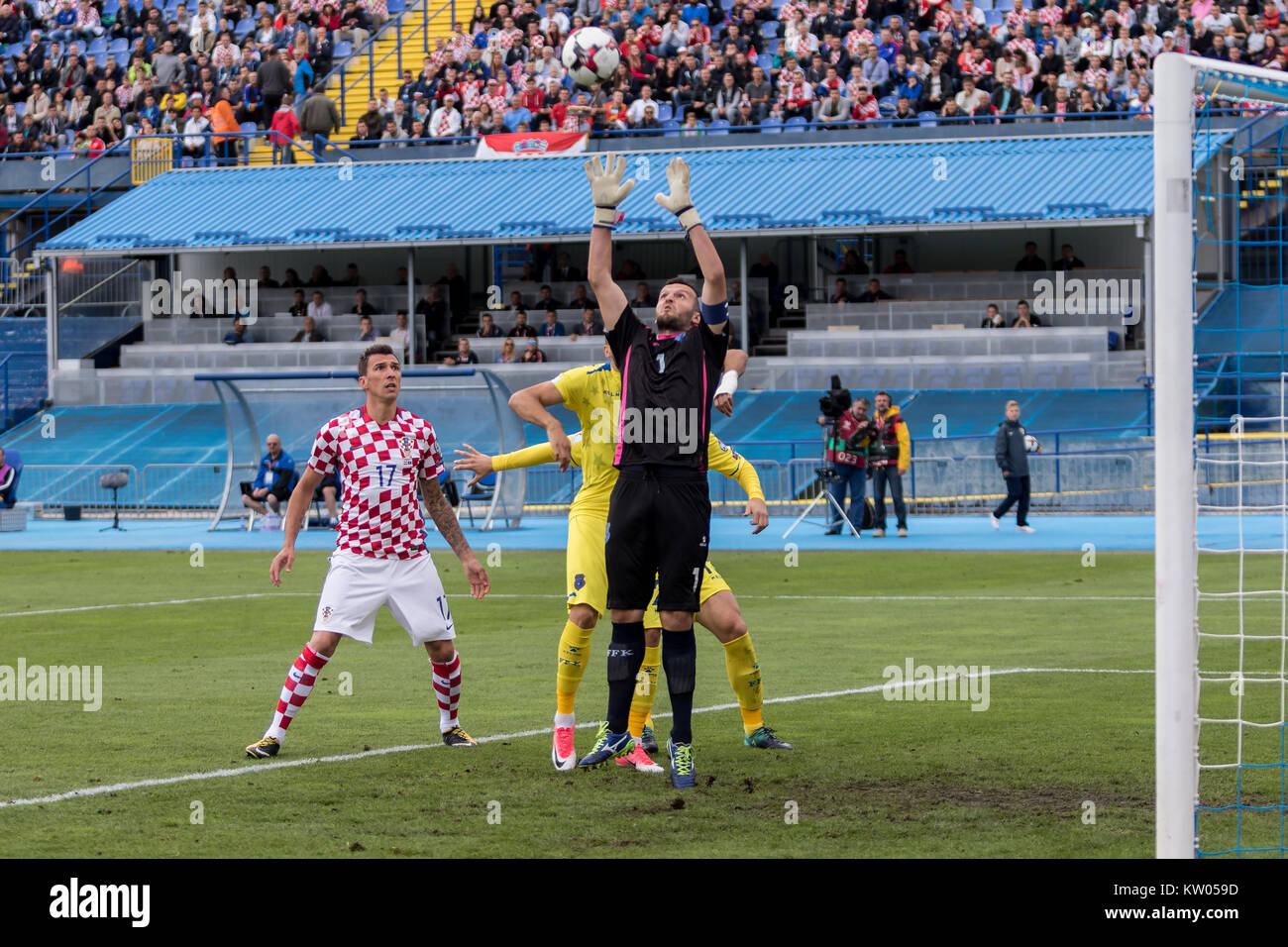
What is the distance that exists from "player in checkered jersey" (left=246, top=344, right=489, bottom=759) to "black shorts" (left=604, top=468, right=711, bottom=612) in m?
1.13

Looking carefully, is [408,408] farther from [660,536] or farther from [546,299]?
[660,536]

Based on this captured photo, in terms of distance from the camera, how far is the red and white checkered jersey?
900cm

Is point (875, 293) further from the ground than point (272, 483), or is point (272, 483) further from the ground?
point (875, 293)

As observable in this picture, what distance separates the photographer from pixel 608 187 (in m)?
8.19

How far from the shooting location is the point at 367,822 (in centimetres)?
714

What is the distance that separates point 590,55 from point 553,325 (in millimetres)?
6483

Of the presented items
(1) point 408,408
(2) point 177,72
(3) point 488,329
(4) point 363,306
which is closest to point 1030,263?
(3) point 488,329

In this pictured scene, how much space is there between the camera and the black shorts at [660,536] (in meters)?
8.03

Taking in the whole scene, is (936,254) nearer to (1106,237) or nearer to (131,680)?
(1106,237)

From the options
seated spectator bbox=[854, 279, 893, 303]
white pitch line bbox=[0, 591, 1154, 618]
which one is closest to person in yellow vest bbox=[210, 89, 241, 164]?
seated spectator bbox=[854, 279, 893, 303]

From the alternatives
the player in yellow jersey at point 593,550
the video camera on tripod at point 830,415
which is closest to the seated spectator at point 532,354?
the video camera on tripod at point 830,415

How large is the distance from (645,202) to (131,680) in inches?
1046

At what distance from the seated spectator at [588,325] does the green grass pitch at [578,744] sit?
1936cm

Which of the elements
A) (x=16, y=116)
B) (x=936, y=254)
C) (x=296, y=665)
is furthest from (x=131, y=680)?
(x=16, y=116)
